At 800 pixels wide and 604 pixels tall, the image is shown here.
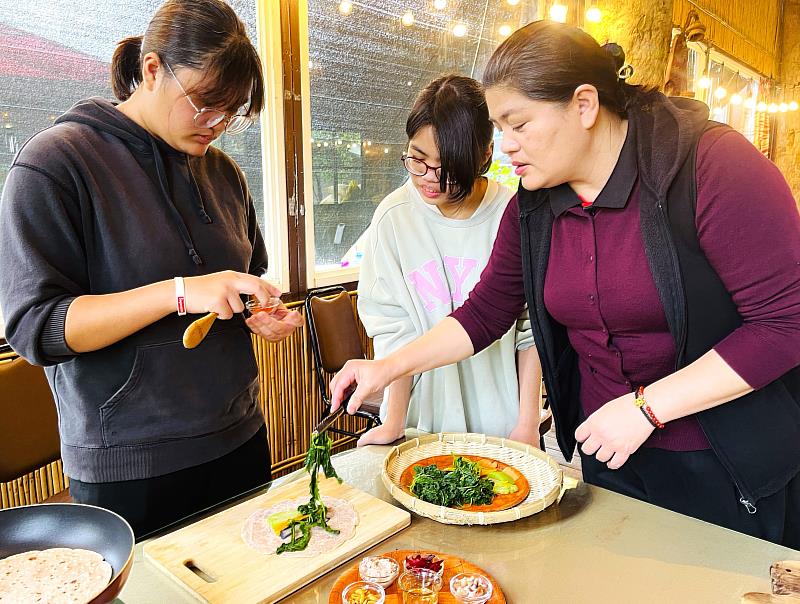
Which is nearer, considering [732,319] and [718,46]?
[732,319]

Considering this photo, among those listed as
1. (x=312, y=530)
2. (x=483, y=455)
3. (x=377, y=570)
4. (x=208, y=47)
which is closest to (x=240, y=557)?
(x=312, y=530)

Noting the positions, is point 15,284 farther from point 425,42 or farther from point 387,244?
point 425,42

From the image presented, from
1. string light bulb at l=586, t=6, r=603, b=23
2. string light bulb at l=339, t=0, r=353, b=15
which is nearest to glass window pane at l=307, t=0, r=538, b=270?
string light bulb at l=339, t=0, r=353, b=15

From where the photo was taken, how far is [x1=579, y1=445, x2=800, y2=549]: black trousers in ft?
4.05

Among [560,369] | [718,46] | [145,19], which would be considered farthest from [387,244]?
[718,46]

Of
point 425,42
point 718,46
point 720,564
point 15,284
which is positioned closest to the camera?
point 720,564

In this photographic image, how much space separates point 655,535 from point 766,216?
590 mm

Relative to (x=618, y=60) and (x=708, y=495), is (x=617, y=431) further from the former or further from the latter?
(x=618, y=60)

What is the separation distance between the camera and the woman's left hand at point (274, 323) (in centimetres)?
149

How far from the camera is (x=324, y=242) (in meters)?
3.49

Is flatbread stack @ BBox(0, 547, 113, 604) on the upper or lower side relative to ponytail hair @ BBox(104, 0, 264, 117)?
lower

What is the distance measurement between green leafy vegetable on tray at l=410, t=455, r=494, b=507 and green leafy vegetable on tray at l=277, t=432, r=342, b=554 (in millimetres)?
170

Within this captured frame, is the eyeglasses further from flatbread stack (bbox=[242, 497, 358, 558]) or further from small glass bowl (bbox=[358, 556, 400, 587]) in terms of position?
small glass bowl (bbox=[358, 556, 400, 587])

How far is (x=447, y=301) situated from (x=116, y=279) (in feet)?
2.73
